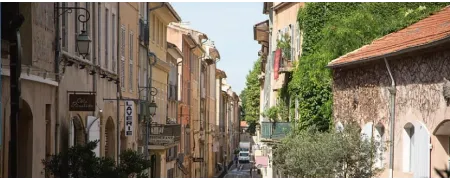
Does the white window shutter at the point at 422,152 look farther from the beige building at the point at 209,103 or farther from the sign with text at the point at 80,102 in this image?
the beige building at the point at 209,103

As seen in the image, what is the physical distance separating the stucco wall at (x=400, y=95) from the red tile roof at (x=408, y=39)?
0.32 m

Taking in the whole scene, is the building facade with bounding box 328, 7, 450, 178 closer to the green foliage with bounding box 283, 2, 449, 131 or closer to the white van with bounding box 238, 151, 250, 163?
the green foliage with bounding box 283, 2, 449, 131

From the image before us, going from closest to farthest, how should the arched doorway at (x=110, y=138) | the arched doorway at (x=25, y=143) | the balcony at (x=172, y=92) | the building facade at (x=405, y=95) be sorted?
the arched doorway at (x=25, y=143)
the building facade at (x=405, y=95)
the arched doorway at (x=110, y=138)
the balcony at (x=172, y=92)

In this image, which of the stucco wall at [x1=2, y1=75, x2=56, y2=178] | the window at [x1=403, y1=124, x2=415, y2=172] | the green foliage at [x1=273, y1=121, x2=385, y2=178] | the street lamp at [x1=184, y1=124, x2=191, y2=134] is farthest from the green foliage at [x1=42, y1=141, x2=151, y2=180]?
the street lamp at [x1=184, y1=124, x2=191, y2=134]

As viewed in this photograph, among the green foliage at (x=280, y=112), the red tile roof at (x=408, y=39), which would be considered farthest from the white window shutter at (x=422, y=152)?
the green foliage at (x=280, y=112)

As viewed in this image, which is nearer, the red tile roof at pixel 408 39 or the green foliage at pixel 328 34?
the red tile roof at pixel 408 39

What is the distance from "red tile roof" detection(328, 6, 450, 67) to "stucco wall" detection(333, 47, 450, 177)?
0.32 metres

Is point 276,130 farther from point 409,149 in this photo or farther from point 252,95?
point 252,95

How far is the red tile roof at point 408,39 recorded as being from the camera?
18.8 meters

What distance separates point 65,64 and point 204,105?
179 ft

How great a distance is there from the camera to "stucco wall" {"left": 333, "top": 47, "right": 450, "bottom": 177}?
18359mm

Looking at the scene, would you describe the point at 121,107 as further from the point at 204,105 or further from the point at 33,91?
the point at 204,105

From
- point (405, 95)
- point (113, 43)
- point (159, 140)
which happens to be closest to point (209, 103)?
point (159, 140)

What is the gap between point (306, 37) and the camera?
3153cm
